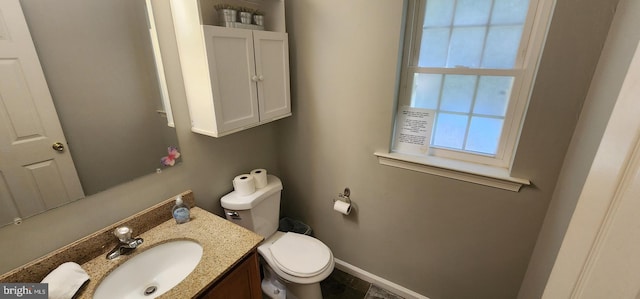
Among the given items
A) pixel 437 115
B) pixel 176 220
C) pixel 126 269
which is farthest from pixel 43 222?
pixel 437 115

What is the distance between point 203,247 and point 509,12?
5.52 feet

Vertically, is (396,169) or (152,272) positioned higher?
(396,169)

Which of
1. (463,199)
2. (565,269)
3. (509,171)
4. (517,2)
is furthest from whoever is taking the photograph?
(463,199)

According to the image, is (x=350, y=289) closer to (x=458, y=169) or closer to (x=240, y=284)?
(x=240, y=284)

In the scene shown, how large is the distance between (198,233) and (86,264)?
0.40m

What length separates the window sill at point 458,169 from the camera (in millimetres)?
1188

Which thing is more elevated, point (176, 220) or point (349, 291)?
point (176, 220)

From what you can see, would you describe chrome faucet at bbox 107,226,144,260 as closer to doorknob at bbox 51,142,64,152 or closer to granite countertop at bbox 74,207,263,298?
granite countertop at bbox 74,207,263,298

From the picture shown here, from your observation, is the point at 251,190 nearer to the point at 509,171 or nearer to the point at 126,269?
the point at 126,269

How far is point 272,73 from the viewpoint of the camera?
146 centimetres

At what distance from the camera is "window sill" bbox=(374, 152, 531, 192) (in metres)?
1.19

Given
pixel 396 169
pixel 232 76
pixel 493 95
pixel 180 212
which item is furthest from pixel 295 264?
pixel 493 95

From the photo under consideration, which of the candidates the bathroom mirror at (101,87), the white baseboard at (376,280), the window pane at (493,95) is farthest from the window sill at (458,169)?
the bathroom mirror at (101,87)

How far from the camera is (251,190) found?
1.54 metres
